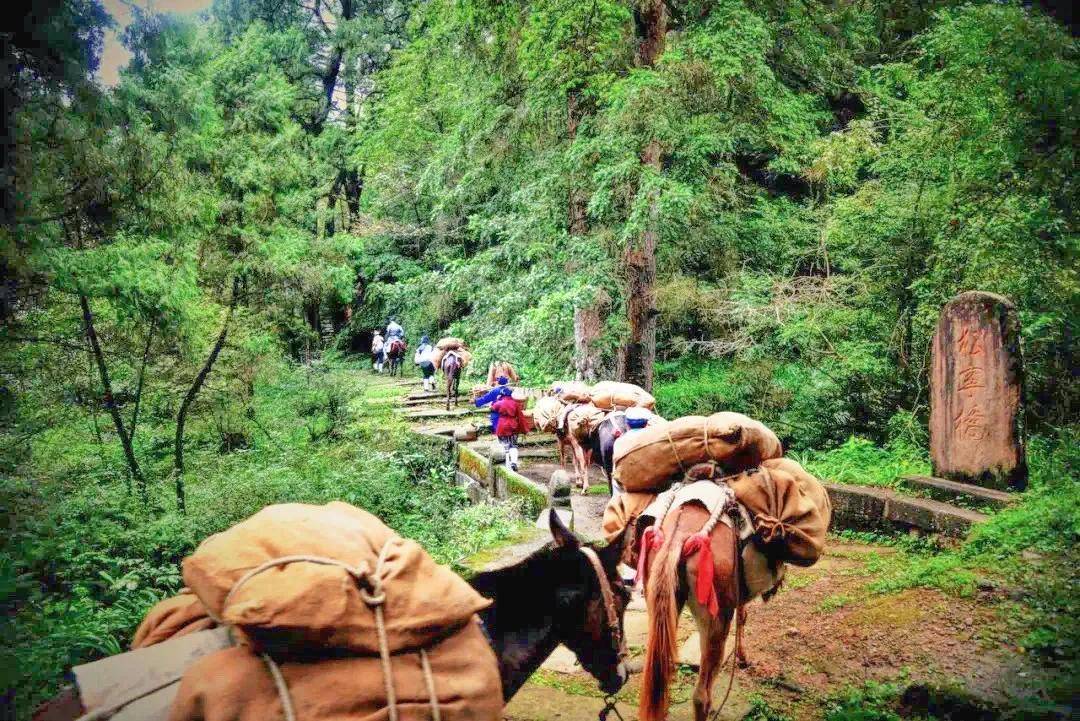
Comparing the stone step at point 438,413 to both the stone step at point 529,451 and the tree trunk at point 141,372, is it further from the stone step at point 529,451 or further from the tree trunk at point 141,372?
the tree trunk at point 141,372

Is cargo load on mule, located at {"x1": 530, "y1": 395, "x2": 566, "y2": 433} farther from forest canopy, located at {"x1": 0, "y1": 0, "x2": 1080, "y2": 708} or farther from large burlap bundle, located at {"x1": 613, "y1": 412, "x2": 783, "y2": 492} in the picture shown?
large burlap bundle, located at {"x1": 613, "y1": 412, "x2": 783, "y2": 492}

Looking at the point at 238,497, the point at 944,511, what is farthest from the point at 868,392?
the point at 238,497

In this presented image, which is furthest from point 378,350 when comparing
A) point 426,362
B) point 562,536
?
point 562,536

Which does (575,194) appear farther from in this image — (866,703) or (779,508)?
(866,703)

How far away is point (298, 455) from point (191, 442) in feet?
6.18

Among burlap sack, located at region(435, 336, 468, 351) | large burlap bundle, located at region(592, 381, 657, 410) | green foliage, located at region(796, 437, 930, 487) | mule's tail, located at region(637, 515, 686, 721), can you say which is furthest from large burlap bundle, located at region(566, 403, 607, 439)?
burlap sack, located at region(435, 336, 468, 351)

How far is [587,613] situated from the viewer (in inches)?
116

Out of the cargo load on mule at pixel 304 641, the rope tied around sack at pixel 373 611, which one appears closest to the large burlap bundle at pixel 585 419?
the cargo load on mule at pixel 304 641

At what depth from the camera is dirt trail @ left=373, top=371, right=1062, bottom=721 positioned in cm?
407

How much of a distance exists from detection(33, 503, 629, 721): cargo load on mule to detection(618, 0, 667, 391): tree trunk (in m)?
8.64

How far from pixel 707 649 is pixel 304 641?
2806mm

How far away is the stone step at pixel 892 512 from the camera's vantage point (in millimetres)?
6477

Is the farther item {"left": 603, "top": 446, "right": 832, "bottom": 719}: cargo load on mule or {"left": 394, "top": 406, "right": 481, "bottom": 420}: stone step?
{"left": 394, "top": 406, "right": 481, "bottom": 420}: stone step

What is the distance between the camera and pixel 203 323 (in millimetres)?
9273
